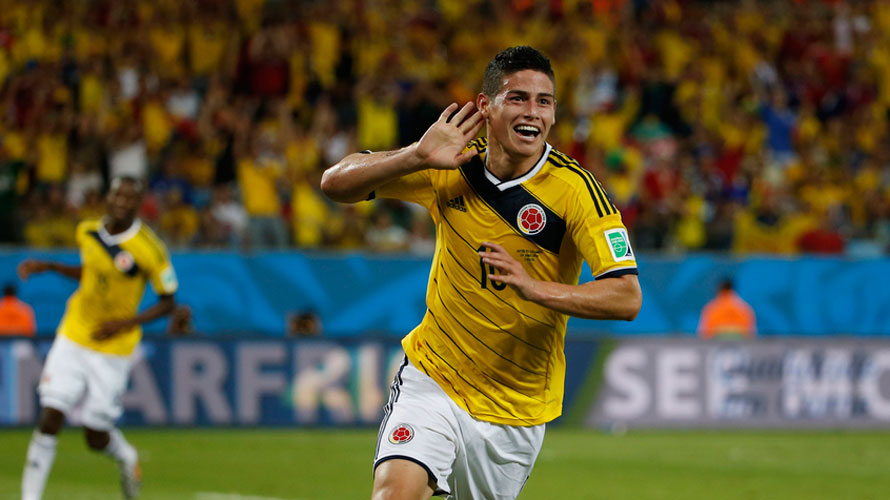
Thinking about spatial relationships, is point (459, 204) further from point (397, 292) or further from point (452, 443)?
point (397, 292)

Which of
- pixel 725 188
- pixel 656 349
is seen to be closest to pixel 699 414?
pixel 656 349

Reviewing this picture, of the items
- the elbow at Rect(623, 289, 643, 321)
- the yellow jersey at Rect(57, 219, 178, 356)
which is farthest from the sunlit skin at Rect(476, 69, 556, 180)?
the yellow jersey at Rect(57, 219, 178, 356)

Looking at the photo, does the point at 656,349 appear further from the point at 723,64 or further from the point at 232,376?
the point at 723,64

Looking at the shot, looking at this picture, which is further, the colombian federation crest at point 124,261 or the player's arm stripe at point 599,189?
the colombian federation crest at point 124,261

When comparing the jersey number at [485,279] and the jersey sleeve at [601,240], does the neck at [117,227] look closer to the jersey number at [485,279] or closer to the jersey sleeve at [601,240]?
the jersey number at [485,279]

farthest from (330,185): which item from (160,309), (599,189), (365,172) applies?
(160,309)

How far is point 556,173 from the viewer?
5.04m

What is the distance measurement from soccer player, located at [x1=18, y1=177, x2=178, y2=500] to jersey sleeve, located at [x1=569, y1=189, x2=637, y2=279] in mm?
5327

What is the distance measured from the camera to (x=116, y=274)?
32.3ft

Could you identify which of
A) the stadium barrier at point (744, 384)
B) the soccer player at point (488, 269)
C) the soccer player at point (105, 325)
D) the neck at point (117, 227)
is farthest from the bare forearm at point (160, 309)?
the stadium barrier at point (744, 384)

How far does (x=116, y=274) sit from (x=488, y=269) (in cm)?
560

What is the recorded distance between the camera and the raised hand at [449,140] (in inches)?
187

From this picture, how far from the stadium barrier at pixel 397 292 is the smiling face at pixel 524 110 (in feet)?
31.6

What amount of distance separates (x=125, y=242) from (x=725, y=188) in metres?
10.8
